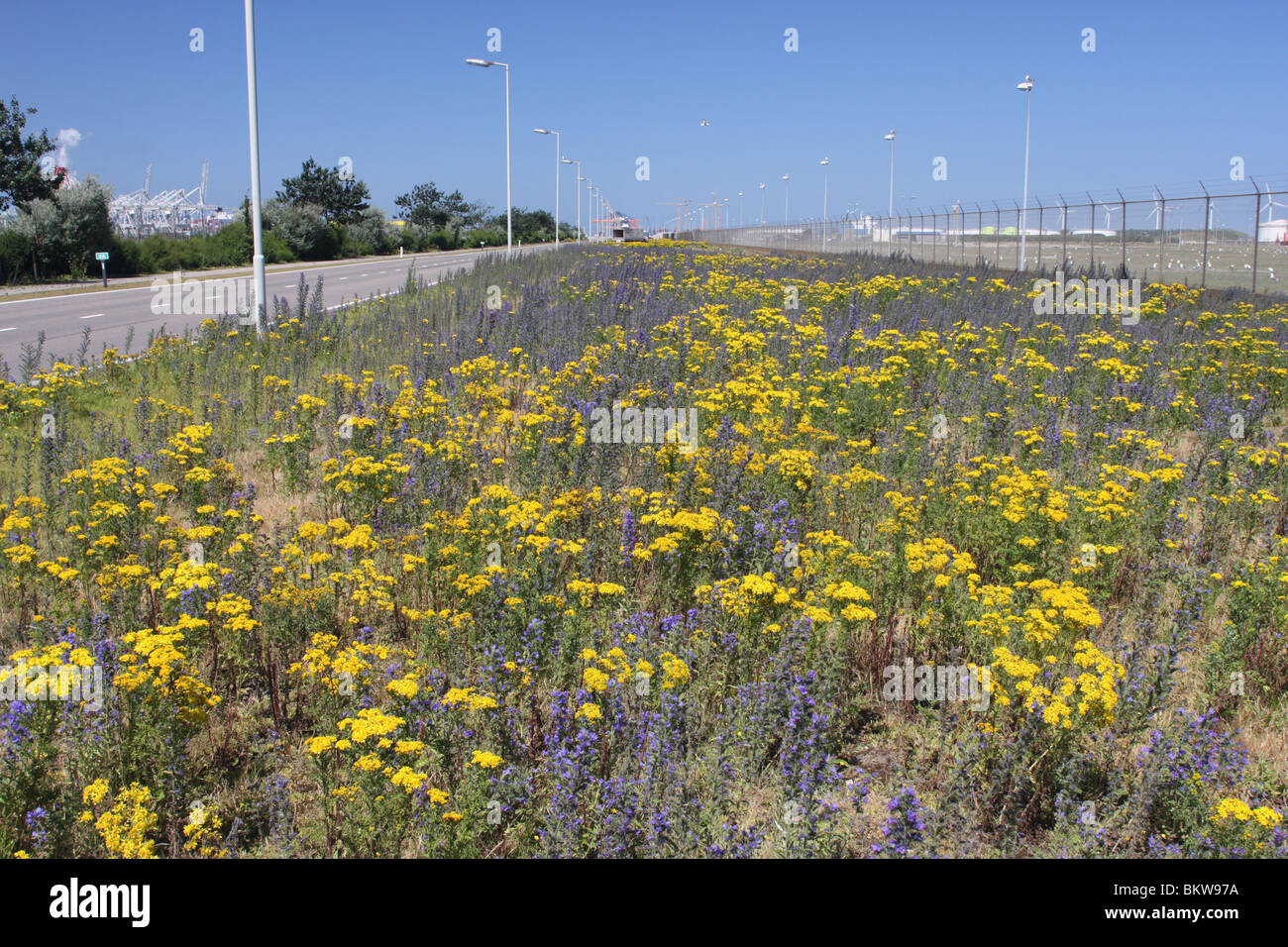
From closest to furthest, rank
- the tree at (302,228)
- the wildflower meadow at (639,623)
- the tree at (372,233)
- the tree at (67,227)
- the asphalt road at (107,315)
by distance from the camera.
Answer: the wildflower meadow at (639,623) → the asphalt road at (107,315) → the tree at (67,227) → the tree at (302,228) → the tree at (372,233)

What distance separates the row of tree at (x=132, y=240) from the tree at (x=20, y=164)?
4 cm

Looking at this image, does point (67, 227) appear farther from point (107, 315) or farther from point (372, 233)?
point (372, 233)

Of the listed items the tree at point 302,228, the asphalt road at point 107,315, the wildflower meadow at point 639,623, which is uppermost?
the tree at point 302,228

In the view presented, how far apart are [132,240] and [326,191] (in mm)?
33173

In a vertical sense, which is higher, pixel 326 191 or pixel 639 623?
pixel 326 191

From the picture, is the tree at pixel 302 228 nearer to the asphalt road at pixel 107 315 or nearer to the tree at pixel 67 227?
the tree at pixel 67 227

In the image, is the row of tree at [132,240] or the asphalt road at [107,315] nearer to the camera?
the asphalt road at [107,315]

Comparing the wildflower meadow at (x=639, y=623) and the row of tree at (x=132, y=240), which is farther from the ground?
the row of tree at (x=132, y=240)

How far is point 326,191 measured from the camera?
69.3 meters

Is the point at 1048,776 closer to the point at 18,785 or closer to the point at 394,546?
the point at 394,546

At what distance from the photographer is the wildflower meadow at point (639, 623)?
4.00 meters

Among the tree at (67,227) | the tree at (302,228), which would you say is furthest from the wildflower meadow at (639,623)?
the tree at (302,228)

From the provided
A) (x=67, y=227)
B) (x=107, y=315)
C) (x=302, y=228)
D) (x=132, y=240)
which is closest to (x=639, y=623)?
(x=107, y=315)

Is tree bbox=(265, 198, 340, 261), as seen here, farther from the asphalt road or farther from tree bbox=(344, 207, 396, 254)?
the asphalt road
